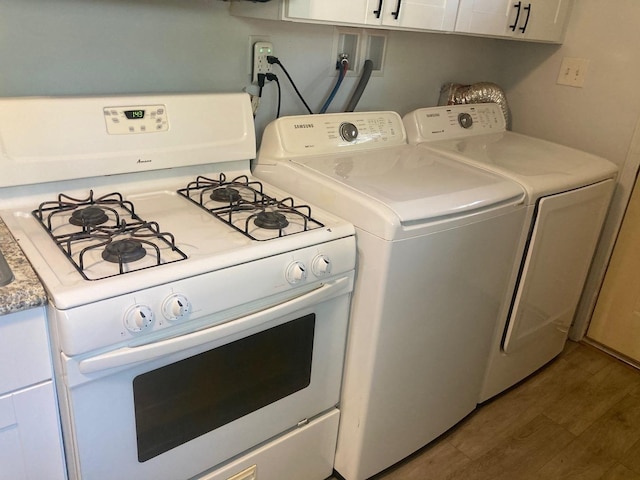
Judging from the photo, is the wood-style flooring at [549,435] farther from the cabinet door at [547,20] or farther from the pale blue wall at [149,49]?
the cabinet door at [547,20]

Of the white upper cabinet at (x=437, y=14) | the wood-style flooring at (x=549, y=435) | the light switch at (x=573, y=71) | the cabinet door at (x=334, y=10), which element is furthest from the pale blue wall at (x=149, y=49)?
the wood-style flooring at (x=549, y=435)

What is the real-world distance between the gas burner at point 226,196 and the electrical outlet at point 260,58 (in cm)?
47

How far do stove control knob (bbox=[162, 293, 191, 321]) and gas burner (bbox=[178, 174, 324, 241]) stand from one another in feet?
0.81

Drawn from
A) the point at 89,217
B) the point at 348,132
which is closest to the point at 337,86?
the point at 348,132

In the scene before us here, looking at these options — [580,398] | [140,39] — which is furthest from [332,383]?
[580,398]

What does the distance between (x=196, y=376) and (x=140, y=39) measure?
37.5 inches

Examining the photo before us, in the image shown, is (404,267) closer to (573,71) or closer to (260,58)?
(260,58)

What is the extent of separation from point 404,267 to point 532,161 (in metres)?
0.86

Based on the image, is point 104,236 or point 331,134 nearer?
point 104,236

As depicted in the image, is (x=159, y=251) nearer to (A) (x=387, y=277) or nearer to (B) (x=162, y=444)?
(B) (x=162, y=444)

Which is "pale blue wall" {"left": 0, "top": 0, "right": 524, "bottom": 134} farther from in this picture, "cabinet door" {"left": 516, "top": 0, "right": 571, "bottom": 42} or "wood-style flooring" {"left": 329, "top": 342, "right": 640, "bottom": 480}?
"wood-style flooring" {"left": 329, "top": 342, "right": 640, "bottom": 480}

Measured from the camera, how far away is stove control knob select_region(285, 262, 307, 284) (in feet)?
4.00

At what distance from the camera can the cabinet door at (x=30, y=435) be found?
3.40ft

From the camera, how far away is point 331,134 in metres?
1.80
